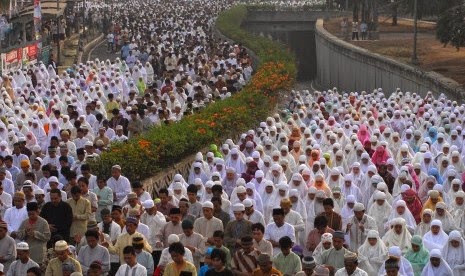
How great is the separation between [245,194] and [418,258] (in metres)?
2.62

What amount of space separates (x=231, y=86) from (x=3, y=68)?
17.6 ft

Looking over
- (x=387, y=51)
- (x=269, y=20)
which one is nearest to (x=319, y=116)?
(x=387, y=51)

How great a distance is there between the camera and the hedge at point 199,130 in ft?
62.5

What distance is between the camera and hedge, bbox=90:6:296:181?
1906 centimetres

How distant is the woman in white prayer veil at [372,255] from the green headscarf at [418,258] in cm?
27

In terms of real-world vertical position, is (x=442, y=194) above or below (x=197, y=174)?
above

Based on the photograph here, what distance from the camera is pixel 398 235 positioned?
14078 mm

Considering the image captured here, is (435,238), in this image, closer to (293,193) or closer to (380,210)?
(380,210)

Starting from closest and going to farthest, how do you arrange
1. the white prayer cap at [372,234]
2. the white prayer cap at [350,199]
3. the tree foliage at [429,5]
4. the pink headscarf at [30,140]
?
1. the white prayer cap at [372,234]
2. the white prayer cap at [350,199]
3. the pink headscarf at [30,140]
4. the tree foliage at [429,5]

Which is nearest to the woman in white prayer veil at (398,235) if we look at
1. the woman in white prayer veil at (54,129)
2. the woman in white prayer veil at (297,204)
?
the woman in white prayer veil at (297,204)

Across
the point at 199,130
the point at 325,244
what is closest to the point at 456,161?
the point at 199,130

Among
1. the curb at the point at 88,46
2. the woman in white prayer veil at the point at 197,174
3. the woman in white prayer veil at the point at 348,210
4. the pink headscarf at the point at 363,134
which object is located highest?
the woman in white prayer veil at the point at 348,210

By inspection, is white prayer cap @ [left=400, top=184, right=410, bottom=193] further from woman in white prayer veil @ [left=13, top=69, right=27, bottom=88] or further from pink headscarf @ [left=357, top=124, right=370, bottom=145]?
woman in white prayer veil @ [left=13, top=69, right=27, bottom=88]

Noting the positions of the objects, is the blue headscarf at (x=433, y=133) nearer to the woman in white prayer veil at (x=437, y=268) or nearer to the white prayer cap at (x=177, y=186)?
the white prayer cap at (x=177, y=186)
